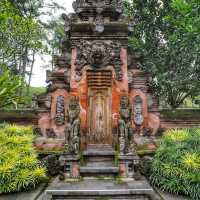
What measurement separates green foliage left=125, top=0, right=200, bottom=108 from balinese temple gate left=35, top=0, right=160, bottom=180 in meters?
3.84

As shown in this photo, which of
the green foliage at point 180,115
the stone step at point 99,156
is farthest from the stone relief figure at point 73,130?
the green foliage at point 180,115

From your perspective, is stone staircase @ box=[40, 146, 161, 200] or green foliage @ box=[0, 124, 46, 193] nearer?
stone staircase @ box=[40, 146, 161, 200]

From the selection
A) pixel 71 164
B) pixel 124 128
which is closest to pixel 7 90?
pixel 71 164

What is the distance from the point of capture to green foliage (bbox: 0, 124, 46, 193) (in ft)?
21.0

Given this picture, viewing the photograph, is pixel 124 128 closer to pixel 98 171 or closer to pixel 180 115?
pixel 98 171

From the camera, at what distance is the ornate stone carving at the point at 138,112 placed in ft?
31.0

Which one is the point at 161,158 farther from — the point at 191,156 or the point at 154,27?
the point at 154,27

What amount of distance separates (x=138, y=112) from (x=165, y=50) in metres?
5.71

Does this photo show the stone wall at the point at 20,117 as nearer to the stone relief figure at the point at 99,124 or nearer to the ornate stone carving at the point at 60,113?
the ornate stone carving at the point at 60,113

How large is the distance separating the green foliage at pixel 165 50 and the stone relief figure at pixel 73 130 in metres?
6.36

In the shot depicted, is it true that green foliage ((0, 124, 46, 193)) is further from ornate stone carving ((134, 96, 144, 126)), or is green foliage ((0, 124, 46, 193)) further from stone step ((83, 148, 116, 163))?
ornate stone carving ((134, 96, 144, 126))

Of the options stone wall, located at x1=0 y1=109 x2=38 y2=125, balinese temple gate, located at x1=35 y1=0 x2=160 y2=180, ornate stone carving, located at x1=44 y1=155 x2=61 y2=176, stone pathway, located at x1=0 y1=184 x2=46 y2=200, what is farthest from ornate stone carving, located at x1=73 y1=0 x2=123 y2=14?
stone pathway, located at x1=0 y1=184 x2=46 y2=200

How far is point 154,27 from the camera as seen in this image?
14.4 metres

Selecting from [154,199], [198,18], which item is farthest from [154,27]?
[154,199]
